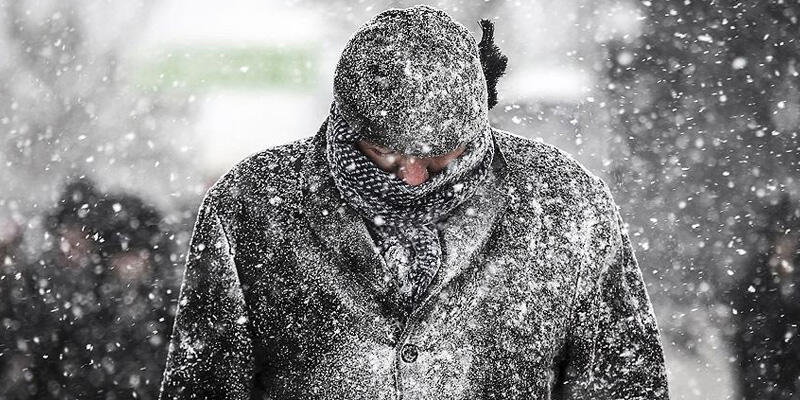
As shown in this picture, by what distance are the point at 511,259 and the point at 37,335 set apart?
6.55 metres

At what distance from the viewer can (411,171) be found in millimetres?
1923

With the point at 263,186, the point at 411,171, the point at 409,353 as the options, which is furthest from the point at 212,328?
the point at 411,171

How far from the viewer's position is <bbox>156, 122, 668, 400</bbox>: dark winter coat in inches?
79.1

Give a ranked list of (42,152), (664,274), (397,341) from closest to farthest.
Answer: (397,341), (664,274), (42,152)

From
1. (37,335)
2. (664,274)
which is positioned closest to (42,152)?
(37,335)

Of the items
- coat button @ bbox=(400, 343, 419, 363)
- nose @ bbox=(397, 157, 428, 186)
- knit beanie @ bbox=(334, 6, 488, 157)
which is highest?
knit beanie @ bbox=(334, 6, 488, 157)

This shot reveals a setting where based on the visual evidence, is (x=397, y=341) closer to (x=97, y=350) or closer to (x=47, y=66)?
(x=97, y=350)

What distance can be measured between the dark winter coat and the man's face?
17 centimetres

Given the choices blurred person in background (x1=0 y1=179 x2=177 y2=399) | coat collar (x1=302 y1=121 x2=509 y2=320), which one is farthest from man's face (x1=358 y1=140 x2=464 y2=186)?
blurred person in background (x1=0 y1=179 x2=177 y2=399)

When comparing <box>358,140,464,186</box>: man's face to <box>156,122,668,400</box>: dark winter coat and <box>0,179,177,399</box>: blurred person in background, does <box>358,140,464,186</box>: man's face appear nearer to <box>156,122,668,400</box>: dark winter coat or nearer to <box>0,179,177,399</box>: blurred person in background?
<box>156,122,668,400</box>: dark winter coat

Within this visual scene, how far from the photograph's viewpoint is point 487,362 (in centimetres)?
202

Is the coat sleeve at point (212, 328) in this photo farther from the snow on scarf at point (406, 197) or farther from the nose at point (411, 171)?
the nose at point (411, 171)

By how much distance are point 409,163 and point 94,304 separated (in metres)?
6.28

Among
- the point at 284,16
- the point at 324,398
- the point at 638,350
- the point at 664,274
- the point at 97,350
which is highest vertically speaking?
the point at 284,16
